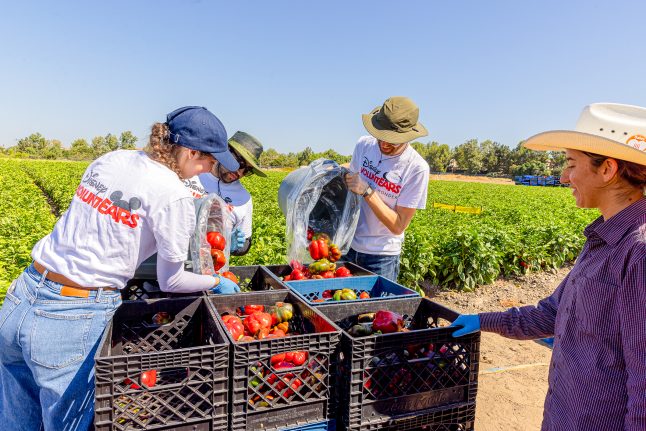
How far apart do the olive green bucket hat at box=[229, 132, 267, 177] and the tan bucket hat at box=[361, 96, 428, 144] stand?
3.44ft

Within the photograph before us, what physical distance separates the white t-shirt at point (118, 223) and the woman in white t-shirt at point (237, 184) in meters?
1.64

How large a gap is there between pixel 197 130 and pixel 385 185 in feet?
6.27

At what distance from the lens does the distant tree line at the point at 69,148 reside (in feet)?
352

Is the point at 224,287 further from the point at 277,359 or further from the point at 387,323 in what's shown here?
the point at 387,323

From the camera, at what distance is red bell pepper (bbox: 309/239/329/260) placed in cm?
380

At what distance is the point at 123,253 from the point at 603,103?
234 centimetres

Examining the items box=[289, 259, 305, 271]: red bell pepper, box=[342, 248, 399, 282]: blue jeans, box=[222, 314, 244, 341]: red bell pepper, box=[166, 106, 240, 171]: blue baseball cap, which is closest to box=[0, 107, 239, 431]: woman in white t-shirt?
box=[166, 106, 240, 171]: blue baseball cap

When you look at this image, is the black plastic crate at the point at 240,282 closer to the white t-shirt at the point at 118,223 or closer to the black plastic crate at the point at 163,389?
the white t-shirt at the point at 118,223

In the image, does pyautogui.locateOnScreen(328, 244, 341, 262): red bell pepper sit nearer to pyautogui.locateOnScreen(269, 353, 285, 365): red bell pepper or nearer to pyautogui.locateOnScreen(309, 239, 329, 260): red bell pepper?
pyautogui.locateOnScreen(309, 239, 329, 260): red bell pepper

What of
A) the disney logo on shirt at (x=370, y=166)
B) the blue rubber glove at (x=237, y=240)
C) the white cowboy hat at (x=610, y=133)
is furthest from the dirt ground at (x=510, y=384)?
the white cowboy hat at (x=610, y=133)

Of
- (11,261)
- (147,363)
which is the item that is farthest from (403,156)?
(11,261)

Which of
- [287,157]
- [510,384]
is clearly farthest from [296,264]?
[287,157]

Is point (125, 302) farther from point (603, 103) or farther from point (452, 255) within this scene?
point (452, 255)

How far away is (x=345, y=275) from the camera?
12.7 ft
